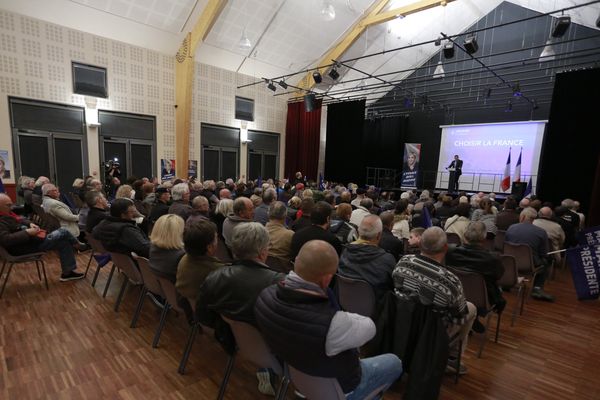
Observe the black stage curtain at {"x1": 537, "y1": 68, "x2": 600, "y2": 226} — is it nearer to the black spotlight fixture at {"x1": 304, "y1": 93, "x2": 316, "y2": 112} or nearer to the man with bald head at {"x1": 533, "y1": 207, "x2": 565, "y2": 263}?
the man with bald head at {"x1": 533, "y1": 207, "x2": 565, "y2": 263}

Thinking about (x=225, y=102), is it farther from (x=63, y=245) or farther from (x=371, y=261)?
(x=371, y=261)

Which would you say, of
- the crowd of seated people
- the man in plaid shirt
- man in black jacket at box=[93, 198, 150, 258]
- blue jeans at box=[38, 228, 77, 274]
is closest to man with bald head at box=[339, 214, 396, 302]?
the crowd of seated people

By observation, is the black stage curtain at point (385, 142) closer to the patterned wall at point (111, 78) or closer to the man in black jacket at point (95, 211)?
the patterned wall at point (111, 78)

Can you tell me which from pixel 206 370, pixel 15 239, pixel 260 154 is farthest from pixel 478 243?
pixel 260 154

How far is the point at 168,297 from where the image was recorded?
2.45 meters

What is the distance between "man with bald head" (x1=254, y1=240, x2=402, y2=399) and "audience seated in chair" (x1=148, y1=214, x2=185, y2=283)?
112cm

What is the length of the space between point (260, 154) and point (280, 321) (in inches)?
488

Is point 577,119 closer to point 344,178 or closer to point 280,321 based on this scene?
point 344,178

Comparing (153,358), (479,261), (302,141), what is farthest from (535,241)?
(302,141)

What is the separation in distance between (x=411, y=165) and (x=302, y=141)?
555cm

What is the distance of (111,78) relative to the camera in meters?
9.07

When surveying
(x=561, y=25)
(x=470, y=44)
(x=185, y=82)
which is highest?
(x=561, y=25)

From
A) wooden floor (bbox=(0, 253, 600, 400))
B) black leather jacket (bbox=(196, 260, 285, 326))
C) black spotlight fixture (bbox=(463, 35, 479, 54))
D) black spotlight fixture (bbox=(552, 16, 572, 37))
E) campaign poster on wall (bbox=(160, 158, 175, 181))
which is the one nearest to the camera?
black leather jacket (bbox=(196, 260, 285, 326))

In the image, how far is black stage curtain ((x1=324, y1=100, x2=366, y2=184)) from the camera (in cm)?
1298
